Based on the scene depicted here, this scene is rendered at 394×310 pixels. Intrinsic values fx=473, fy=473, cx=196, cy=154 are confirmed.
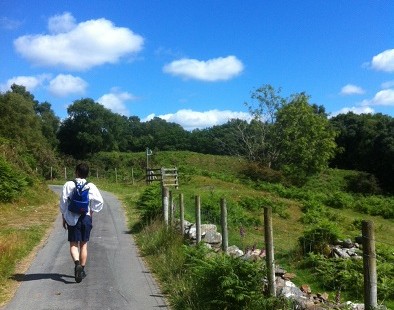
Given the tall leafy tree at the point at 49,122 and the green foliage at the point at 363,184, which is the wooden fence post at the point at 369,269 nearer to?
the green foliage at the point at 363,184

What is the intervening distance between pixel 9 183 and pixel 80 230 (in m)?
12.1

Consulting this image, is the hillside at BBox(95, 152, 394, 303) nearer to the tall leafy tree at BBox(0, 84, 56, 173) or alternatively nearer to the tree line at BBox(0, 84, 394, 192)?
the tree line at BBox(0, 84, 394, 192)

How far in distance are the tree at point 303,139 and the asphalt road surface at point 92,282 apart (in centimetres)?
3973

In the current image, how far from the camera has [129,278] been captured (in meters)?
8.43

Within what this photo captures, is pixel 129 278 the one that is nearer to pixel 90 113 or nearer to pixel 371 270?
A: pixel 371 270

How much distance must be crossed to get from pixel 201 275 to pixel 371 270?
8.88 feet

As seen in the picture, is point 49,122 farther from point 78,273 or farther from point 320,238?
point 78,273

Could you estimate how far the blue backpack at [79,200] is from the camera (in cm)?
808

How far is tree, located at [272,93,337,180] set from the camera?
49969 millimetres

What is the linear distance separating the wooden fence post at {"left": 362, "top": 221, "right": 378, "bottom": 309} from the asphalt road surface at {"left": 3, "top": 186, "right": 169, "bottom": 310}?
10.7 feet

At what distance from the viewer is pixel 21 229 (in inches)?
549

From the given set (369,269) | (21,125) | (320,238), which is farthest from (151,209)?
(21,125)

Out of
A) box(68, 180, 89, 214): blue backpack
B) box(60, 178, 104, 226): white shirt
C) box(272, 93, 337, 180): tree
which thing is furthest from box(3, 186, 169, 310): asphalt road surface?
box(272, 93, 337, 180): tree

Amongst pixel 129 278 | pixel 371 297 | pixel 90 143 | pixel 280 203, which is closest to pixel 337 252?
pixel 129 278
